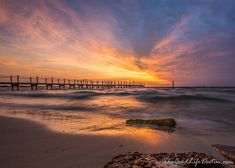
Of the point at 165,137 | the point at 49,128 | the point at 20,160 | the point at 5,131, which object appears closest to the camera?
the point at 20,160

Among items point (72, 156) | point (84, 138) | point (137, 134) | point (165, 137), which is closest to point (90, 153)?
point (72, 156)

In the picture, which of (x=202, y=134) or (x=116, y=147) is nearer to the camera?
(x=116, y=147)

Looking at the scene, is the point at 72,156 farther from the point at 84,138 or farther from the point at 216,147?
the point at 216,147

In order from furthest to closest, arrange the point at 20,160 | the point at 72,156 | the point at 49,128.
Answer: the point at 49,128
the point at 72,156
the point at 20,160

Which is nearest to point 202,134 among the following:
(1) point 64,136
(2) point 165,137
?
(2) point 165,137

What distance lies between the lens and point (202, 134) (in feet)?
16.9

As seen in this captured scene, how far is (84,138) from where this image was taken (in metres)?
4.35

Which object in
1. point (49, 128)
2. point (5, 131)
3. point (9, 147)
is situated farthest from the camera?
point (49, 128)

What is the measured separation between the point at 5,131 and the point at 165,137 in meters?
3.83

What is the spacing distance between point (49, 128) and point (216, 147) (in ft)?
13.0

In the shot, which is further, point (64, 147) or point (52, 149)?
point (64, 147)

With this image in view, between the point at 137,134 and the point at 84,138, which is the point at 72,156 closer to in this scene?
the point at 84,138

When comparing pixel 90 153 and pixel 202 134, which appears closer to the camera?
pixel 90 153

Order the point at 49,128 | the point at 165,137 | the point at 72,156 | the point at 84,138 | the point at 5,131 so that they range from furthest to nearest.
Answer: the point at 49,128, the point at 5,131, the point at 165,137, the point at 84,138, the point at 72,156
